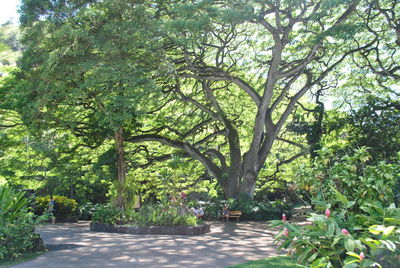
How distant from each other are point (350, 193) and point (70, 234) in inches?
390

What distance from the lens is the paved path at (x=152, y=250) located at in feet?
28.8

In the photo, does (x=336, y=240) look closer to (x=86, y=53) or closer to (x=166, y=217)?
(x=166, y=217)

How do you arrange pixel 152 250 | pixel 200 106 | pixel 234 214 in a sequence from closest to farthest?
pixel 152 250
pixel 234 214
pixel 200 106

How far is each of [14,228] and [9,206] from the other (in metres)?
0.62

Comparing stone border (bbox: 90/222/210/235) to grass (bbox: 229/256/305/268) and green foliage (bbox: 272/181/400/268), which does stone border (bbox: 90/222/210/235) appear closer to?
grass (bbox: 229/256/305/268)

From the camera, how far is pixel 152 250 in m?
10.3

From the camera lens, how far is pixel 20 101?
14.7 metres

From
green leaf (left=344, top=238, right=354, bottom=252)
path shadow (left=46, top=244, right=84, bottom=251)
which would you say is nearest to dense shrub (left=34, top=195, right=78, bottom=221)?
path shadow (left=46, top=244, right=84, bottom=251)

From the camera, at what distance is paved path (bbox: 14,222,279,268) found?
28.8 ft

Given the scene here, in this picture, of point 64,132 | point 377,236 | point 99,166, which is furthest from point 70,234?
point 377,236

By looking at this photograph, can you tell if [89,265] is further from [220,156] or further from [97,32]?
[220,156]

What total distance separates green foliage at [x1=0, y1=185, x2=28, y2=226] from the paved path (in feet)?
3.84

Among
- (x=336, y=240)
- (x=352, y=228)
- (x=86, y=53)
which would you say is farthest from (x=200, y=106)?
(x=336, y=240)

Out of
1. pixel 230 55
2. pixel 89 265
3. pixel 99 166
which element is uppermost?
pixel 230 55
